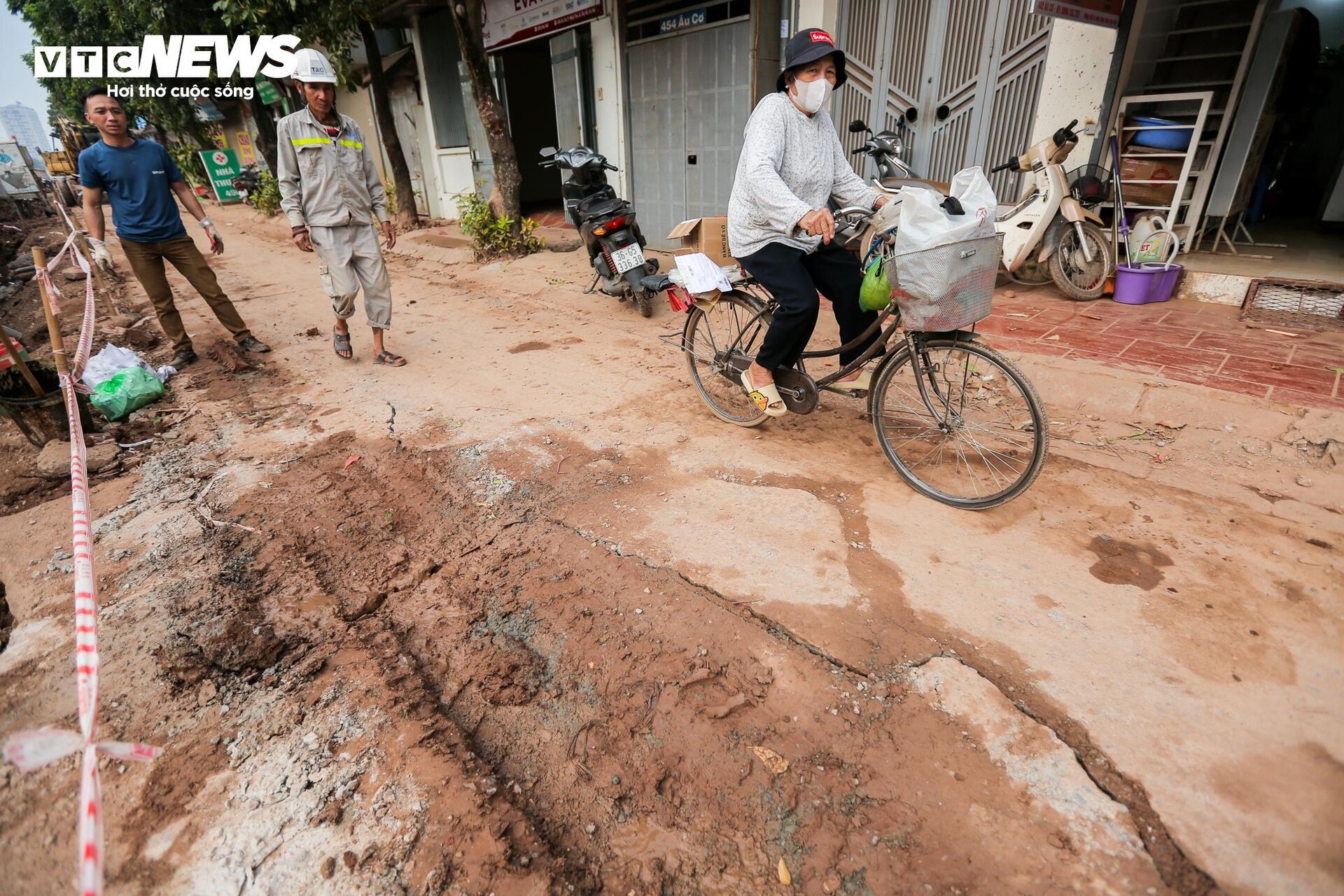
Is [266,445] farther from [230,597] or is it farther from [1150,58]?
[1150,58]

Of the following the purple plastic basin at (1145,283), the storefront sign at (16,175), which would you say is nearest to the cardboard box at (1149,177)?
the purple plastic basin at (1145,283)

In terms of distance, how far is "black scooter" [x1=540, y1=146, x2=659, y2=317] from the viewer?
6.00 m

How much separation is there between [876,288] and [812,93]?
36.8 inches

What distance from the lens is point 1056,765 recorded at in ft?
5.62

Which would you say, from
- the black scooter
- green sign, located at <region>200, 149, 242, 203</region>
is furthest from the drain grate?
green sign, located at <region>200, 149, 242, 203</region>

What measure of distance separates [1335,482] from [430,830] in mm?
3876

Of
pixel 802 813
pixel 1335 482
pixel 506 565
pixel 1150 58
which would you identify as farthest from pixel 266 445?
pixel 1150 58

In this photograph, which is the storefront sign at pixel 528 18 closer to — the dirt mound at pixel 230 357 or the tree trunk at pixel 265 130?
the dirt mound at pixel 230 357

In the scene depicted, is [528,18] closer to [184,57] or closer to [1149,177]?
[1149,177]

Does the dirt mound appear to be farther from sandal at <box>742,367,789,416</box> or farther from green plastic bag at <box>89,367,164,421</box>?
sandal at <box>742,367,789,416</box>

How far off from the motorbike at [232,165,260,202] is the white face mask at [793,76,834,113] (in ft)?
73.5

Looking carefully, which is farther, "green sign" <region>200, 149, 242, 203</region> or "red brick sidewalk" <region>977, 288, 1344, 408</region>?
"green sign" <region>200, 149, 242, 203</region>

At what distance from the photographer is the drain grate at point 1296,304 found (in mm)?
4309

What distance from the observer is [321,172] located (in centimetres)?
445
